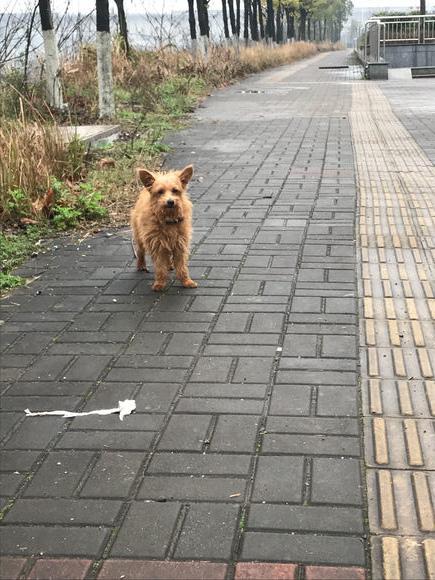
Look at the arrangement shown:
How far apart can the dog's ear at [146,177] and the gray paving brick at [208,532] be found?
268 centimetres

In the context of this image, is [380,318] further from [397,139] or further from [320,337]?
[397,139]

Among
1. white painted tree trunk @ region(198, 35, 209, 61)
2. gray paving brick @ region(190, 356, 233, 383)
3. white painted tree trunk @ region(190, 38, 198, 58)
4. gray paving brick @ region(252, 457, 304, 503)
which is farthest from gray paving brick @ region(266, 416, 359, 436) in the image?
white painted tree trunk @ region(198, 35, 209, 61)

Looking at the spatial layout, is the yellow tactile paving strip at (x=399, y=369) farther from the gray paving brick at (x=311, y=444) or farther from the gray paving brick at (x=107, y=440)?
the gray paving brick at (x=107, y=440)

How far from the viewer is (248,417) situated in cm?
327

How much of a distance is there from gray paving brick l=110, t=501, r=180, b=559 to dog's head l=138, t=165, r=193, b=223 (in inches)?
96.7

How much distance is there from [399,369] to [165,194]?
198 cm

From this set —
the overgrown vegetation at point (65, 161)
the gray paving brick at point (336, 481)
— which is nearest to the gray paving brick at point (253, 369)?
the gray paving brick at point (336, 481)

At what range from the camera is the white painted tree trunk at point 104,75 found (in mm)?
12039

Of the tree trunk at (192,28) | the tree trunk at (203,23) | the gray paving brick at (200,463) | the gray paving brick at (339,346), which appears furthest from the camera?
the tree trunk at (203,23)

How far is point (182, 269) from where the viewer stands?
197 inches

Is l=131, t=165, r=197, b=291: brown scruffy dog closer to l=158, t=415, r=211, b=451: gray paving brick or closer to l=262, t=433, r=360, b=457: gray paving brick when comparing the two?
l=158, t=415, r=211, b=451: gray paving brick

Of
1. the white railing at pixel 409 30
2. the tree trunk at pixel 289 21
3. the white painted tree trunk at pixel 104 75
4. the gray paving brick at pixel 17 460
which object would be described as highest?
the tree trunk at pixel 289 21

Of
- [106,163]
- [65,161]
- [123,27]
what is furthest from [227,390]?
[123,27]

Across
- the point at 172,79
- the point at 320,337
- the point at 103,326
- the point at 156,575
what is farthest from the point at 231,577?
the point at 172,79
